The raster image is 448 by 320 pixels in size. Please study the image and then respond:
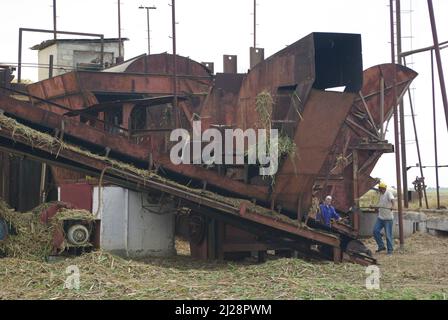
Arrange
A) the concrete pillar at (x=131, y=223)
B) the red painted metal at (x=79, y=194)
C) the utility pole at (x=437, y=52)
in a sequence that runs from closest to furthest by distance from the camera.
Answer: the concrete pillar at (x=131, y=223), the red painted metal at (x=79, y=194), the utility pole at (x=437, y=52)

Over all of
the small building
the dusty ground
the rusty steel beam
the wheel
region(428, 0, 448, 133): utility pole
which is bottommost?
the dusty ground

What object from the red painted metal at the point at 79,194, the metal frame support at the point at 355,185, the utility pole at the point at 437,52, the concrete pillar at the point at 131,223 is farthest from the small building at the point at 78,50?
the concrete pillar at the point at 131,223

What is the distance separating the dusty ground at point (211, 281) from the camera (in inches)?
287

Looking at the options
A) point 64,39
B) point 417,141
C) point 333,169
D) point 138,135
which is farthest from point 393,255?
point 64,39

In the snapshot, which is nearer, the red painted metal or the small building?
the red painted metal

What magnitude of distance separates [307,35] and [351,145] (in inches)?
226

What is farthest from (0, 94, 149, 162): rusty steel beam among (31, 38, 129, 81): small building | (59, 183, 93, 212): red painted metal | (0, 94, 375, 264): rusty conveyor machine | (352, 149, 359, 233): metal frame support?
(31, 38, 129, 81): small building

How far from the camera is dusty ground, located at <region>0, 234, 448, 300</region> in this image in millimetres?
7293

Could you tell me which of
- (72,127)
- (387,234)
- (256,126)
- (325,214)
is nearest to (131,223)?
(72,127)

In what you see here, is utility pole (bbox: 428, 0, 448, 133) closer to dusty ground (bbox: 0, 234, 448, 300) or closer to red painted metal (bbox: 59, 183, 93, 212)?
dusty ground (bbox: 0, 234, 448, 300)

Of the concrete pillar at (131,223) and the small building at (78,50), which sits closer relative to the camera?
the concrete pillar at (131,223)

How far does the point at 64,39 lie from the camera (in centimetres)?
3128

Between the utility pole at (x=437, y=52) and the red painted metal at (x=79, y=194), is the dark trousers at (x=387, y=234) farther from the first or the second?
the red painted metal at (x=79, y=194)

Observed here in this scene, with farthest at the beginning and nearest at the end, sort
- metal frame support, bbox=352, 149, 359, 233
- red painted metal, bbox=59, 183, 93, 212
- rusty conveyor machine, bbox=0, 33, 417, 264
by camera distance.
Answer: metal frame support, bbox=352, 149, 359, 233, red painted metal, bbox=59, 183, 93, 212, rusty conveyor machine, bbox=0, 33, 417, 264
